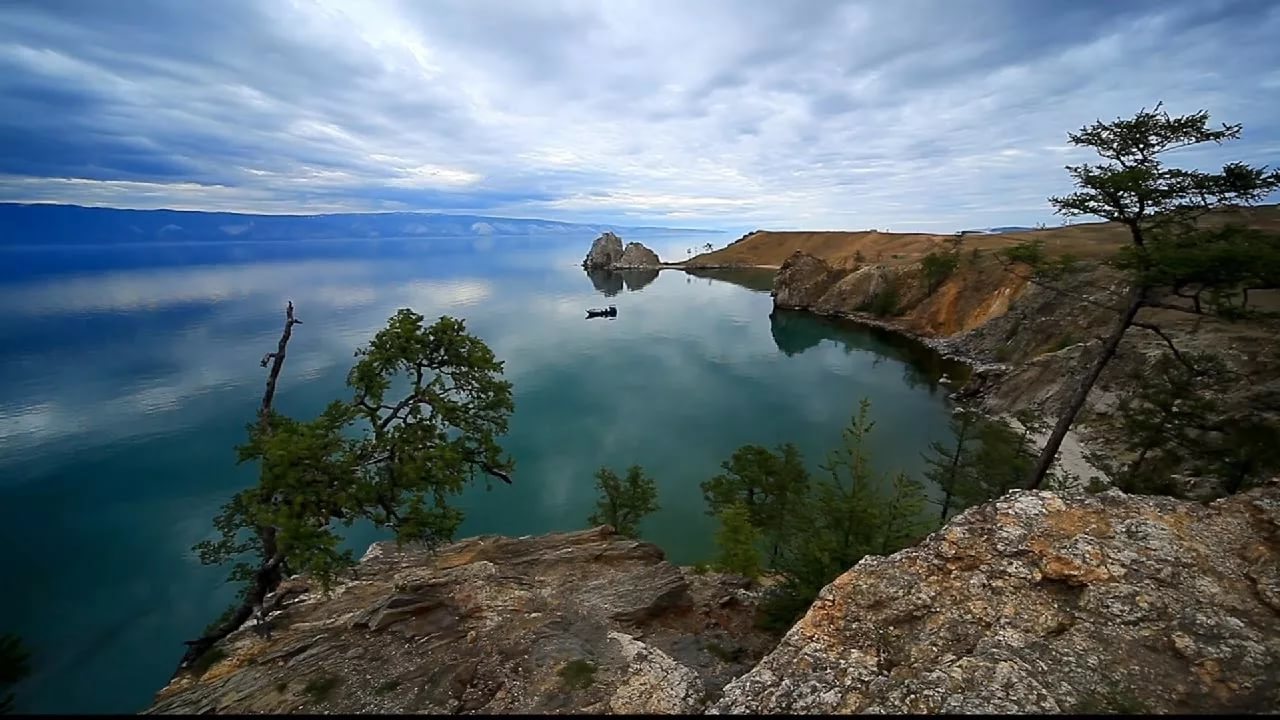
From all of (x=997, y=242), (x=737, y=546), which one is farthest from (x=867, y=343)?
(x=997, y=242)

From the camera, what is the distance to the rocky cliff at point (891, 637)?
24.4 feet

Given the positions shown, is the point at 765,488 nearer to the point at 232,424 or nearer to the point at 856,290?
the point at 232,424

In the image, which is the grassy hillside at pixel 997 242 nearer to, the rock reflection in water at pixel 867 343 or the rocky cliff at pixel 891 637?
the rocky cliff at pixel 891 637

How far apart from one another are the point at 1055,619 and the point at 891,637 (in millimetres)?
2493

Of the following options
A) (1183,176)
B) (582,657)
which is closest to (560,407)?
(582,657)

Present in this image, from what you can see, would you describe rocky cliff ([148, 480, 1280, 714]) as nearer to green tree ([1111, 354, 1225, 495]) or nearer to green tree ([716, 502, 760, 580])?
green tree ([716, 502, 760, 580])

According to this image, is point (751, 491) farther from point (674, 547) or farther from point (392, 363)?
point (392, 363)

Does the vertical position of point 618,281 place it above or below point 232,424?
above

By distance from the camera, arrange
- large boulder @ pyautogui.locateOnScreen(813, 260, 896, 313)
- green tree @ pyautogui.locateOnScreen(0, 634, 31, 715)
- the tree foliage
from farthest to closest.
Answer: large boulder @ pyautogui.locateOnScreen(813, 260, 896, 313) < the tree foliage < green tree @ pyautogui.locateOnScreen(0, 634, 31, 715)

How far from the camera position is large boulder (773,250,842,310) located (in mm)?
109500

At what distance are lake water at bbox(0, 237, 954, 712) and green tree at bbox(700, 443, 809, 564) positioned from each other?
12.2ft

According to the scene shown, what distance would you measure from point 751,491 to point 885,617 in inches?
727

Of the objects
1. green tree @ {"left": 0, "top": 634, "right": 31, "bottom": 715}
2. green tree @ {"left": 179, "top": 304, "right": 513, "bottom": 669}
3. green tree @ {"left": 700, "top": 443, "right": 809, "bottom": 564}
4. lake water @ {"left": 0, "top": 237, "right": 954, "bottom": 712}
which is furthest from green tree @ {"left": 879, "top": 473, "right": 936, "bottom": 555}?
green tree @ {"left": 0, "top": 634, "right": 31, "bottom": 715}

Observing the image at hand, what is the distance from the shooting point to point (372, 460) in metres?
14.5
